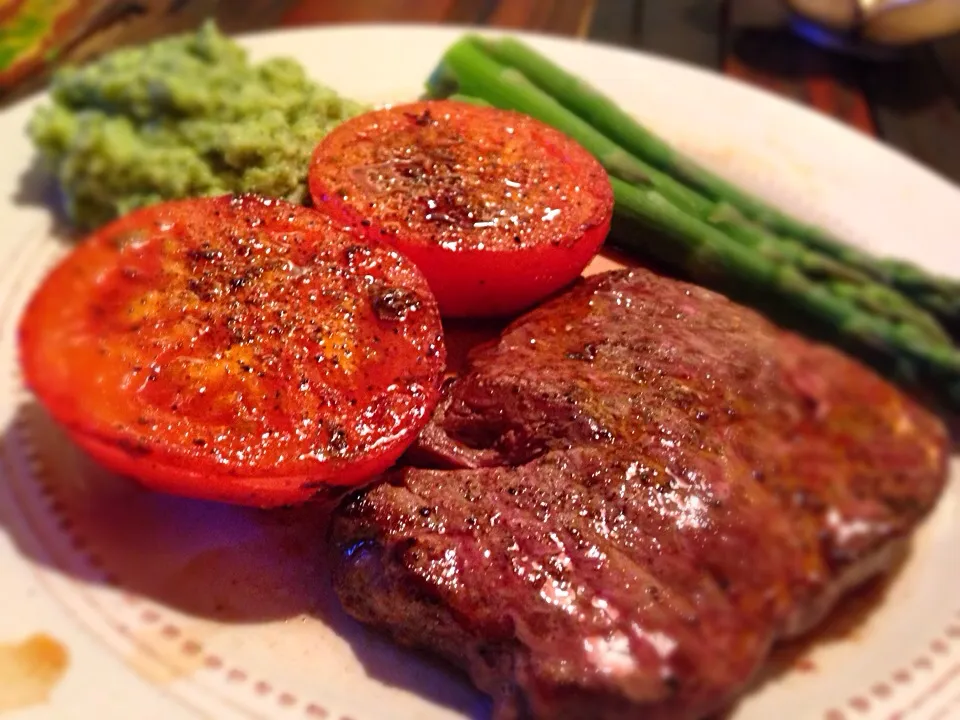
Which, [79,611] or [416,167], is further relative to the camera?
[416,167]

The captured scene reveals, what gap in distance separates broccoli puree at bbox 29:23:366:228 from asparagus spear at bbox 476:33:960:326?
3.05ft

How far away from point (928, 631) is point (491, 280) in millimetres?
1488

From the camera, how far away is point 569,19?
500 centimetres

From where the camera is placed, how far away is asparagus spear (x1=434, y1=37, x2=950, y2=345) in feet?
8.49

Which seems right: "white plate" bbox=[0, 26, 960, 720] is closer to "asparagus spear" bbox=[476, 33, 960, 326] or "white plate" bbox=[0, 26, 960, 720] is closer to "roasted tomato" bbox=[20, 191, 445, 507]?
"roasted tomato" bbox=[20, 191, 445, 507]

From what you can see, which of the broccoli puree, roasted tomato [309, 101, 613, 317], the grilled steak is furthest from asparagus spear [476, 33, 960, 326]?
the broccoli puree

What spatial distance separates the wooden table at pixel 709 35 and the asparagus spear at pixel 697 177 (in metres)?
1.39

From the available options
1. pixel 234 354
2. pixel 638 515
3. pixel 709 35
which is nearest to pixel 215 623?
pixel 234 354

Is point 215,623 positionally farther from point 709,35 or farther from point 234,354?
point 709,35

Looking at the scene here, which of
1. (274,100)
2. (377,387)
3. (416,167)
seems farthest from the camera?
(274,100)

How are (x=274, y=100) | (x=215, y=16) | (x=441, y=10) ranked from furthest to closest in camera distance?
1. (x=441, y=10)
2. (x=215, y=16)
3. (x=274, y=100)

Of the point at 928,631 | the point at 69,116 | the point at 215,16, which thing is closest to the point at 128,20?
the point at 215,16

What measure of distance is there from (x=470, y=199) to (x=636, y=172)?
80 centimetres

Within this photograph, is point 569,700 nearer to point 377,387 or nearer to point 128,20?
point 377,387
